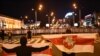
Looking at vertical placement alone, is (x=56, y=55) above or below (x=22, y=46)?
below

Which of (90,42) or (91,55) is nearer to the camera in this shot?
(90,42)

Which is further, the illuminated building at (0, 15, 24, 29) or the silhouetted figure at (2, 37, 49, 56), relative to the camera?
A: the illuminated building at (0, 15, 24, 29)

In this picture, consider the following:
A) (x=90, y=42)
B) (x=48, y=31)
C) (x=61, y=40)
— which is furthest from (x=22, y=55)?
(x=48, y=31)

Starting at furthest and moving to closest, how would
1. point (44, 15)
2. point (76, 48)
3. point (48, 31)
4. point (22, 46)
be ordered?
1. point (44, 15)
2. point (48, 31)
3. point (76, 48)
4. point (22, 46)

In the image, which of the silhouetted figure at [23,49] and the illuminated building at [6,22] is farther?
the illuminated building at [6,22]

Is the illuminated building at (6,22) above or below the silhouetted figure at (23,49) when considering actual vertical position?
above

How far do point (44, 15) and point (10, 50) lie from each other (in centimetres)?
14043

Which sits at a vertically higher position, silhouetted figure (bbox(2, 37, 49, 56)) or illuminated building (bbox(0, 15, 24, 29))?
illuminated building (bbox(0, 15, 24, 29))

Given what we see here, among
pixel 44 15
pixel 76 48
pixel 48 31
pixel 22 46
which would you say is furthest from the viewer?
pixel 44 15

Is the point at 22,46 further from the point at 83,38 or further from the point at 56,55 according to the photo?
the point at 56,55

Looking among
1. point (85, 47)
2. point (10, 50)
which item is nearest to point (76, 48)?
point (85, 47)

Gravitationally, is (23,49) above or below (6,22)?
below

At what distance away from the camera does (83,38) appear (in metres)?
9.10

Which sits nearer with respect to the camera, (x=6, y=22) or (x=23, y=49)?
(x=23, y=49)
